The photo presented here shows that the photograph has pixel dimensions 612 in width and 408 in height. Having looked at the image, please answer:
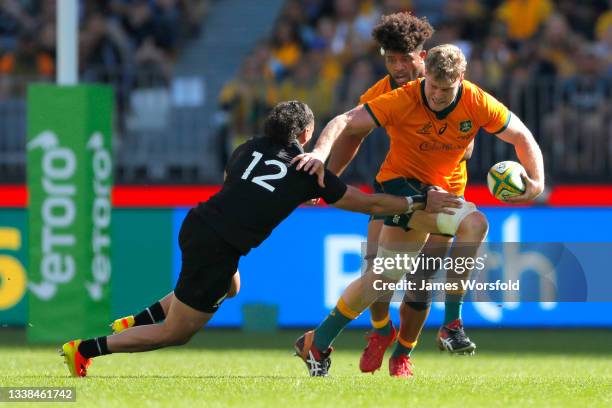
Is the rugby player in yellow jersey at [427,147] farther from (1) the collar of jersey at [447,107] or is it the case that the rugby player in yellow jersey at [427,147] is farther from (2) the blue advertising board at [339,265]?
(2) the blue advertising board at [339,265]

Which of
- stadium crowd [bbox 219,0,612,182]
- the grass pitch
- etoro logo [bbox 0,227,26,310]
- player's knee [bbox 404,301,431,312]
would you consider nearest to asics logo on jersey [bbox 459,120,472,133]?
player's knee [bbox 404,301,431,312]

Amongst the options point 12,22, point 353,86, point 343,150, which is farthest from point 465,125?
point 12,22

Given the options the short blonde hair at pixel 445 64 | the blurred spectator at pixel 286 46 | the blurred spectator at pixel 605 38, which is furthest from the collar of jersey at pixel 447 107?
the blurred spectator at pixel 286 46

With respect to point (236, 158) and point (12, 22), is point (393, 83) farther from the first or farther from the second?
point (12, 22)

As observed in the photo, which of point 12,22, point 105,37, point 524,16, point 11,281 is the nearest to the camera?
point 11,281

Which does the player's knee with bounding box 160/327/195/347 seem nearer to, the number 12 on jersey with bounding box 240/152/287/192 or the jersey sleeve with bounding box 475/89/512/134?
the number 12 on jersey with bounding box 240/152/287/192

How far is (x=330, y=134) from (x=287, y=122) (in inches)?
12.0

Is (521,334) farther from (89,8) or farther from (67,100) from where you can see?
(89,8)

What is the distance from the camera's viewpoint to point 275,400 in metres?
7.24

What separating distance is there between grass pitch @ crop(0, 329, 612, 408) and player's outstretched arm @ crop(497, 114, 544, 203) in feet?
3.99

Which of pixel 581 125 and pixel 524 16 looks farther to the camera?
pixel 524 16

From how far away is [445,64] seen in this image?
8359mm

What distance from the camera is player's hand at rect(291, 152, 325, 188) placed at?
8164 mm

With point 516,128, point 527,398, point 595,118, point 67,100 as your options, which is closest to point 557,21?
point 595,118
